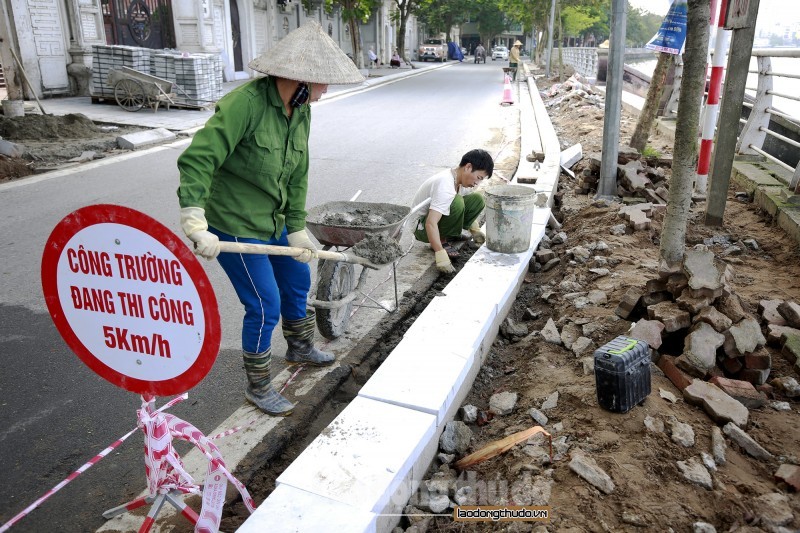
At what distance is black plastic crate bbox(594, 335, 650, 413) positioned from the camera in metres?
2.76

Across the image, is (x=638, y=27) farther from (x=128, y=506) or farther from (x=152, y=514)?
(x=152, y=514)

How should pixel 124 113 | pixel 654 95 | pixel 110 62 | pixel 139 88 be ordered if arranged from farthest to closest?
pixel 110 62 < pixel 139 88 < pixel 124 113 < pixel 654 95

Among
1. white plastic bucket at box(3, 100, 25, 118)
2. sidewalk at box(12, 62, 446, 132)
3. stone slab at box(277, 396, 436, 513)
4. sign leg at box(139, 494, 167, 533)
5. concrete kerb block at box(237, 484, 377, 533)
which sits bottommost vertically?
concrete kerb block at box(237, 484, 377, 533)

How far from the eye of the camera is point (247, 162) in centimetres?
303

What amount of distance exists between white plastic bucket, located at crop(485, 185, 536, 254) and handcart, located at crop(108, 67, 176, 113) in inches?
452

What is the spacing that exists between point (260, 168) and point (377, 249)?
1.08 m

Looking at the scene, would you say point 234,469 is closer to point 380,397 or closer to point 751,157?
point 380,397

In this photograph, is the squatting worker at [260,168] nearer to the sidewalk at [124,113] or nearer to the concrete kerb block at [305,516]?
the concrete kerb block at [305,516]

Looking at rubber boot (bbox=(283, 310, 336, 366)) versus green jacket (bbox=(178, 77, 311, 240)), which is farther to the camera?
rubber boot (bbox=(283, 310, 336, 366))

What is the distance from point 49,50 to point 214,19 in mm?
7000

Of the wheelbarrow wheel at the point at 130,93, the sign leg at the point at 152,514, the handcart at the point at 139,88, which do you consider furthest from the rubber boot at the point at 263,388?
the wheelbarrow wheel at the point at 130,93

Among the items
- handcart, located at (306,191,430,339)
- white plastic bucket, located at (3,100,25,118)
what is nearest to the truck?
white plastic bucket, located at (3,100,25,118)

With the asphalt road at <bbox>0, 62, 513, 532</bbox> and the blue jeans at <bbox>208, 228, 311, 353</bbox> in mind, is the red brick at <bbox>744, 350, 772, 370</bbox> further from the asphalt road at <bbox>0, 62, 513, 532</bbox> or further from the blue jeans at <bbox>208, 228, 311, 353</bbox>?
the asphalt road at <bbox>0, 62, 513, 532</bbox>

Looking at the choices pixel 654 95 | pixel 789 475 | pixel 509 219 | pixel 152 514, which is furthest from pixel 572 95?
pixel 152 514
